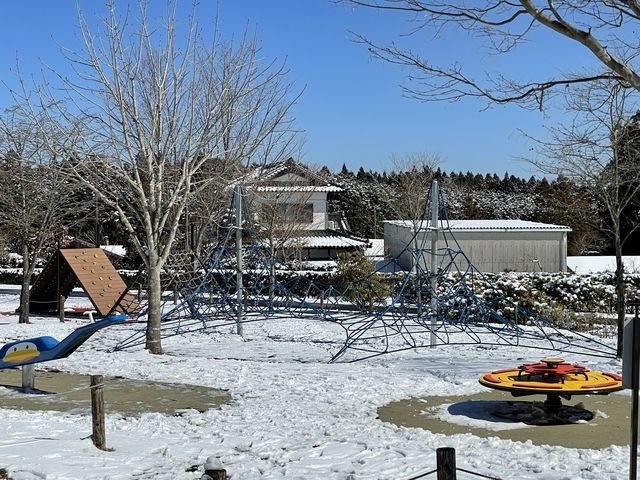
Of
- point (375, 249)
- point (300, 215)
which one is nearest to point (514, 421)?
point (300, 215)

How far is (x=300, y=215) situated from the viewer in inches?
1355

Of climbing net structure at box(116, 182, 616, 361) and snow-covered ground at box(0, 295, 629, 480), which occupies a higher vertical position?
climbing net structure at box(116, 182, 616, 361)

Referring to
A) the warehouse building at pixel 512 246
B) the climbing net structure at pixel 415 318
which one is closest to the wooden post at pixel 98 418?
the climbing net structure at pixel 415 318

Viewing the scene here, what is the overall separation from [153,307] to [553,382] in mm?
7833

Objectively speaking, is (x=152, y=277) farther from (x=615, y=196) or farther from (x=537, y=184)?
(x=537, y=184)

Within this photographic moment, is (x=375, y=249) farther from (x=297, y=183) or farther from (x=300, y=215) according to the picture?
(x=297, y=183)

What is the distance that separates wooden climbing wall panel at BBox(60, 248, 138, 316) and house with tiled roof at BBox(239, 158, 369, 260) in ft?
16.5

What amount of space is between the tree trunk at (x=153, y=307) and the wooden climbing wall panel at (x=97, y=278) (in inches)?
277

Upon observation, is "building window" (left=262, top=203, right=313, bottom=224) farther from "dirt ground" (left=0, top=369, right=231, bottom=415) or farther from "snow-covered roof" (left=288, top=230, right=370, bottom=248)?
"dirt ground" (left=0, top=369, right=231, bottom=415)

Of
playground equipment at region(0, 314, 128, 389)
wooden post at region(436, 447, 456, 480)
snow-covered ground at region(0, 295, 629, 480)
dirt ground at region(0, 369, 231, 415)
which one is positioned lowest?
dirt ground at region(0, 369, 231, 415)

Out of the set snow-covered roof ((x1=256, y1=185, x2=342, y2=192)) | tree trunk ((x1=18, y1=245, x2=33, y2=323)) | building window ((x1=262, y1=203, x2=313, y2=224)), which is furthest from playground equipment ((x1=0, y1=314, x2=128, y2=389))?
building window ((x1=262, y1=203, x2=313, y2=224))

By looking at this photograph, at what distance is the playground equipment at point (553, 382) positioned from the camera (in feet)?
27.1

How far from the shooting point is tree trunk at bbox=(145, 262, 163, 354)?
13727mm

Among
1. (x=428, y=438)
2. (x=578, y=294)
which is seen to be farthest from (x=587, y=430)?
(x=578, y=294)
